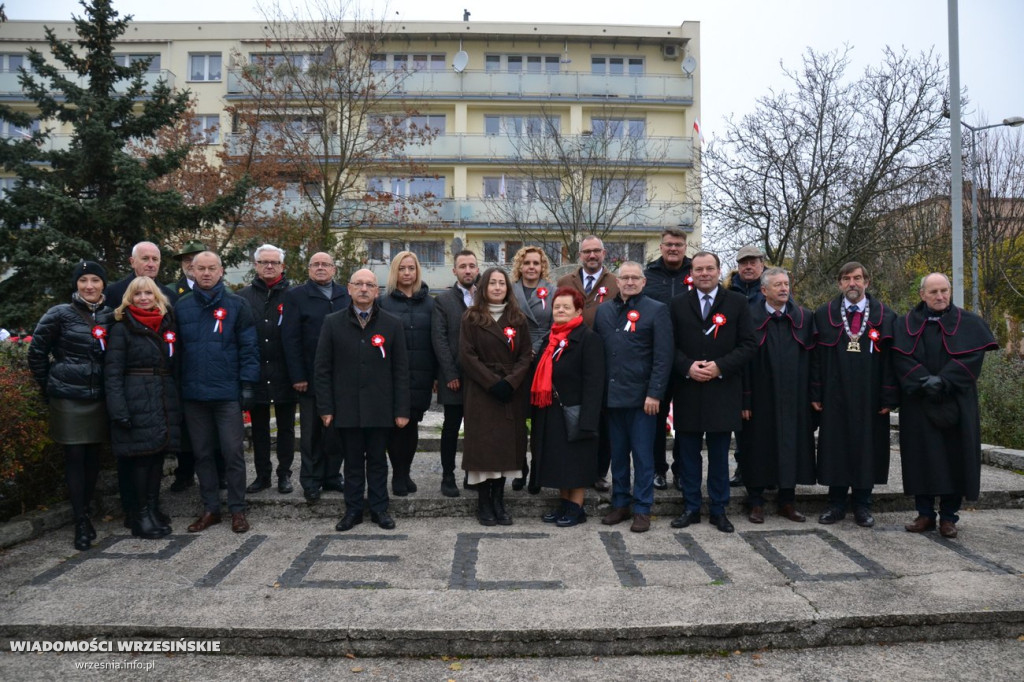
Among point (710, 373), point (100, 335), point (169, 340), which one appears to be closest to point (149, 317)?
point (169, 340)

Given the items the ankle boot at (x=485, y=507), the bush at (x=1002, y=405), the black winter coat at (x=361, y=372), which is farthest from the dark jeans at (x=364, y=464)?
the bush at (x=1002, y=405)

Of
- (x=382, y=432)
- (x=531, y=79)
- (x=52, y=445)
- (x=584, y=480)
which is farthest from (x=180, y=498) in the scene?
(x=531, y=79)

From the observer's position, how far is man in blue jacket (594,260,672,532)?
19.4 ft

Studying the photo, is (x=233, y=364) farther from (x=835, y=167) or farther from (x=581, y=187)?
(x=581, y=187)

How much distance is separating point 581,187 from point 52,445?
14668 mm

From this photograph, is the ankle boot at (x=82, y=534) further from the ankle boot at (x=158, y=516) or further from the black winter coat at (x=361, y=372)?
the black winter coat at (x=361, y=372)

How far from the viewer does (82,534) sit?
5.61 meters

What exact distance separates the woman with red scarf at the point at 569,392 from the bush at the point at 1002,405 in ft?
21.9

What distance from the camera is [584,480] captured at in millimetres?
6051

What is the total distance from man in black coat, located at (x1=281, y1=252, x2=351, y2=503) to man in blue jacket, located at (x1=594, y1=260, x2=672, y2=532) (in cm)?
243

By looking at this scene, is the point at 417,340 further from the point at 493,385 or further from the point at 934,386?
the point at 934,386

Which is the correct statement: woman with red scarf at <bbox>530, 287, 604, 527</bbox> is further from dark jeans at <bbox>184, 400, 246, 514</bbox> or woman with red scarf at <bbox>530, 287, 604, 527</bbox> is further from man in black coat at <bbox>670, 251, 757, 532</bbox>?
dark jeans at <bbox>184, 400, 246, 514</bbox>

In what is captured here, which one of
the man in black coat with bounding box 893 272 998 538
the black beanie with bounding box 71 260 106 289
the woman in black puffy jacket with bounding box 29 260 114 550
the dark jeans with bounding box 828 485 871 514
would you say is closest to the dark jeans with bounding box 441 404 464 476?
the woman in black puffy jacket with bounding box 29 260 114 550

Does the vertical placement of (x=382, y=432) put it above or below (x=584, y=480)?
above
